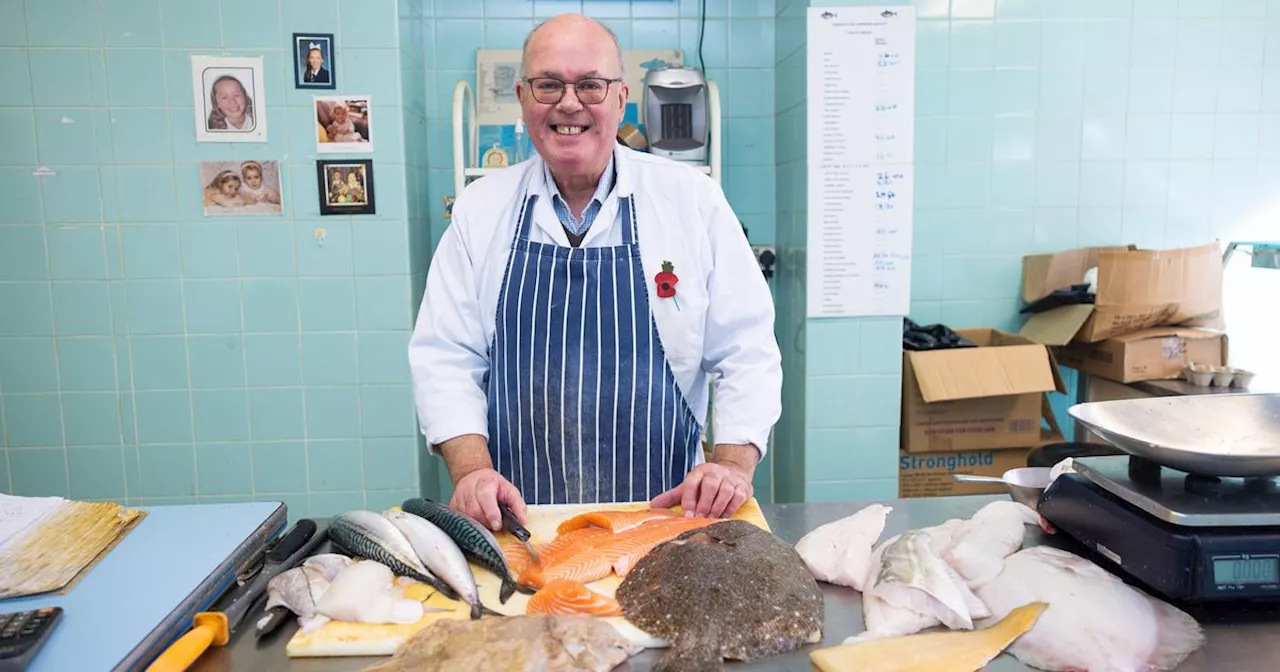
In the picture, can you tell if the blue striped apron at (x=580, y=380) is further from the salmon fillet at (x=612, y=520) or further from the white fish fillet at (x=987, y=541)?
the white fish fillet at (x=987, y=541)

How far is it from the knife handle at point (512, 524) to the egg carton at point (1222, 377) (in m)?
3.01

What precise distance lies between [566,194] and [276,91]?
5.68 feet

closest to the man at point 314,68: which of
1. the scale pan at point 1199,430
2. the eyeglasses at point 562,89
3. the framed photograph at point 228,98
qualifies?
the framed photograph at point 228,98

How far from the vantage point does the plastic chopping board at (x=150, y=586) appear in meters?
1.22

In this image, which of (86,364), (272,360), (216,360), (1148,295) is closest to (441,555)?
(272,360)

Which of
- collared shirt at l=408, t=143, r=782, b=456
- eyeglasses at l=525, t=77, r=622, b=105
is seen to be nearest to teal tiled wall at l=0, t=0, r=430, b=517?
collared shirt at l=408, t=143, r=782, b=456

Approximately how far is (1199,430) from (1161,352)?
2386 mm

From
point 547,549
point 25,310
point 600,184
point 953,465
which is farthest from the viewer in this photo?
point 953,465

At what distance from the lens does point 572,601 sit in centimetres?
133

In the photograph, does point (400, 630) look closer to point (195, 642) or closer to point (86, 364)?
point (195, 642)

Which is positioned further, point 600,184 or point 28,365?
point 28,365

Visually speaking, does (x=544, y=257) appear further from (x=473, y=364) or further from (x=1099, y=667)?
(x=1099, y=667)

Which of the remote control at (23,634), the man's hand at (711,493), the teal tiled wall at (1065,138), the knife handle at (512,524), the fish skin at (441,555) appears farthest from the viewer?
the teal tiled wall at (1065,138)

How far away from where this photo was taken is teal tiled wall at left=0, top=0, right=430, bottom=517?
333cm
